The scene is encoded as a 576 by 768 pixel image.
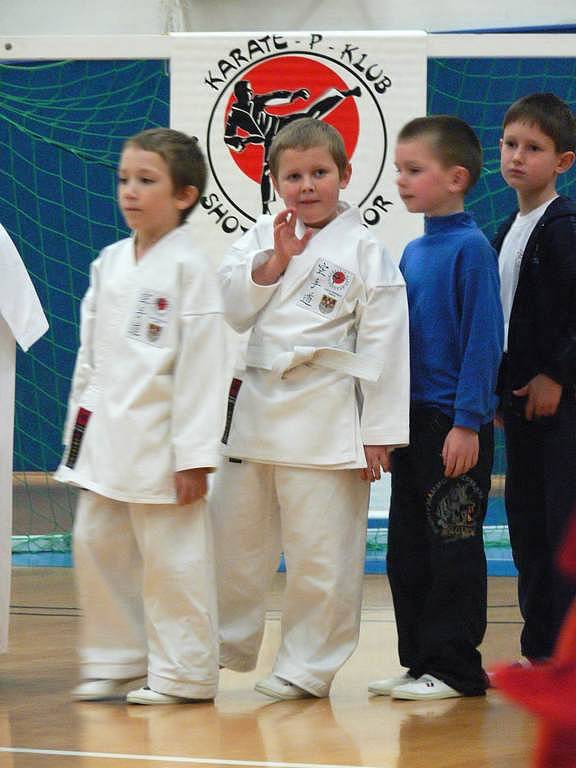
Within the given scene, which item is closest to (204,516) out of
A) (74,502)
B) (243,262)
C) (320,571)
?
(320,571)

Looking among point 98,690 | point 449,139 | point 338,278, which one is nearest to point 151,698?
point 98,690

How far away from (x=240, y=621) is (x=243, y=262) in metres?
0.87

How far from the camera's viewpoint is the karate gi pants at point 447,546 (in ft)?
10.5

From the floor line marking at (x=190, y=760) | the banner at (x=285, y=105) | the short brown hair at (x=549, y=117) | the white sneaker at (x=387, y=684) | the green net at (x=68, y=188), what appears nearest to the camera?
the floor line marking at (x=190, y=760)

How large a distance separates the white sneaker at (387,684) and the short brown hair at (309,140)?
1242 millimetres

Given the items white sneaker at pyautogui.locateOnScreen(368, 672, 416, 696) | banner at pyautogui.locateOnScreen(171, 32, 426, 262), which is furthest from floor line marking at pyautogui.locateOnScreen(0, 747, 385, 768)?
banner at pyautogui.locateOnScreen(171, 32, 426, 262)

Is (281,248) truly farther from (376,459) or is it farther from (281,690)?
(281,690)

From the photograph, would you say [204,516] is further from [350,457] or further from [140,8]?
[140,8]

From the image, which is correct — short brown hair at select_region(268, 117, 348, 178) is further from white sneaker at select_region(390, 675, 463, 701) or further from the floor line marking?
the floor line marking

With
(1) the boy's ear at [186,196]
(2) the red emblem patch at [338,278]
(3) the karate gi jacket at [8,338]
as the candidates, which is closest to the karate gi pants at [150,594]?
(3) the karate gi jacket at [8,338]

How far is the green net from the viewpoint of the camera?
673 centimetres

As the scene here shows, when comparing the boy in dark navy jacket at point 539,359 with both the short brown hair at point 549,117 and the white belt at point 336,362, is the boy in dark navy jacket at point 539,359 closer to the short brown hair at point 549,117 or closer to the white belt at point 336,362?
the short brown hair at point 549,117

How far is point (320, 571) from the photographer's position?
3.15m

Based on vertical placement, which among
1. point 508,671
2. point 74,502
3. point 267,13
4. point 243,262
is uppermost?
point 267,13
